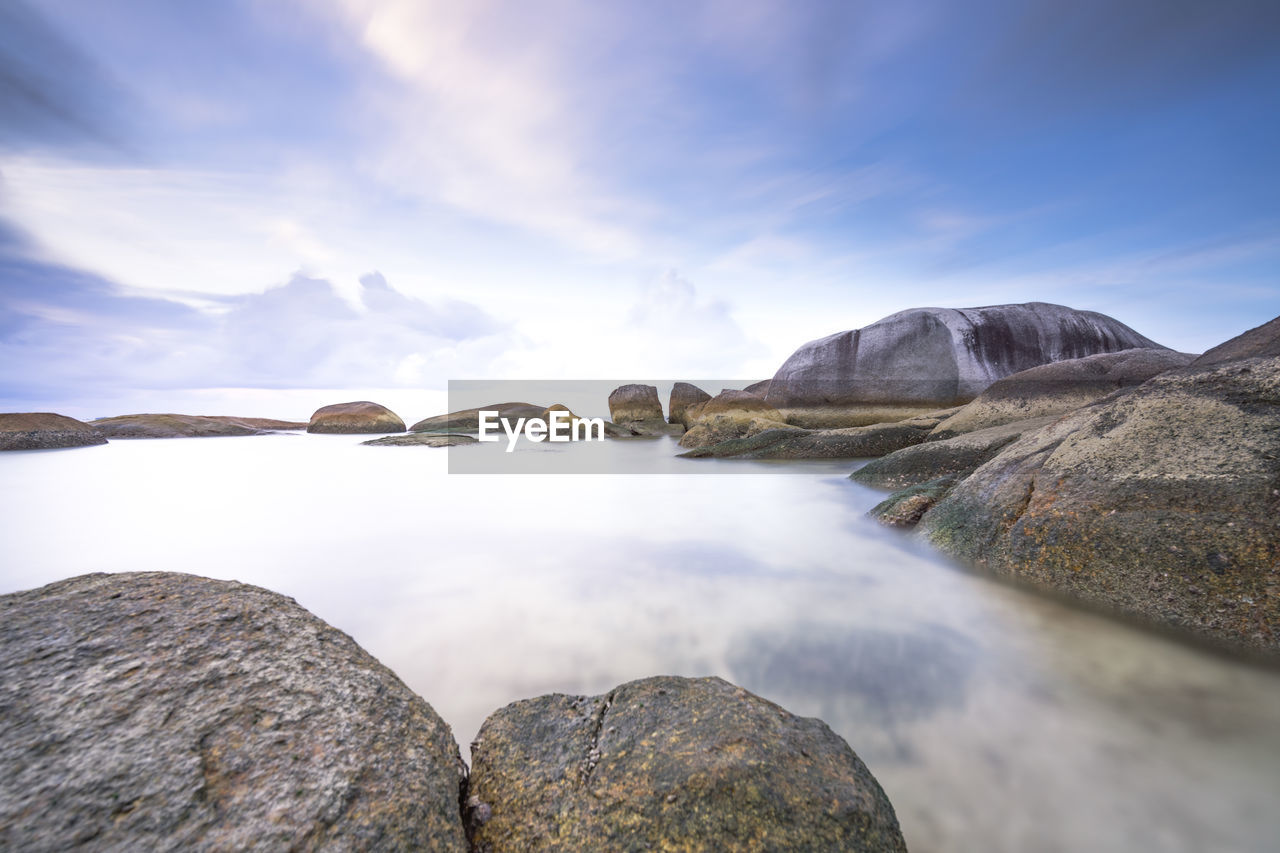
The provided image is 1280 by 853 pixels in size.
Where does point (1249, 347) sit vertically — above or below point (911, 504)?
above

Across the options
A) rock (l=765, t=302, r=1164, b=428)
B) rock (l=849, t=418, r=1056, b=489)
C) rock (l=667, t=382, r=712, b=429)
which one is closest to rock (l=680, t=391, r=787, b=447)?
rock (l=765, t=302, r=1164, b=428)

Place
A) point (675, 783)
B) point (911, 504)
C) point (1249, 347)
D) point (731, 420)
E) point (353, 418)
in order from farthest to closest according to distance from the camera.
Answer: point (353, 418) → point (731, 420) → point (911, 504) → point (1249, 347) → point (675, 783)

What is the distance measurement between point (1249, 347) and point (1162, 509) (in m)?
1.54

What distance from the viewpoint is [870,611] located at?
2641 millimetres

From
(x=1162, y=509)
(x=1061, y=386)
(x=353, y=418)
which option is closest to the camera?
(x=1162, y=509)

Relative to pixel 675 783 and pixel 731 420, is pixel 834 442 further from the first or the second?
pixel 675 783

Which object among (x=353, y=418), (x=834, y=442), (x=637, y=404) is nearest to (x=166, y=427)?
(x=353, y=418)

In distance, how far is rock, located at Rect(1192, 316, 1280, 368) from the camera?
2.76 meters

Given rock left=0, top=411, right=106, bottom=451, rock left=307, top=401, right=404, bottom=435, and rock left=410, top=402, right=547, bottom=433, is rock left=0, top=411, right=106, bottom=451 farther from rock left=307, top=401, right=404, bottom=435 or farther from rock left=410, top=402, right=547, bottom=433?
rock left=410, top=402, right=547, bottom=433

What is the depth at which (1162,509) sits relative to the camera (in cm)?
231

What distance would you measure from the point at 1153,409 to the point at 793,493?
352cm

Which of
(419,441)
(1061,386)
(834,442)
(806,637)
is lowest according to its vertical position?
(806,637)

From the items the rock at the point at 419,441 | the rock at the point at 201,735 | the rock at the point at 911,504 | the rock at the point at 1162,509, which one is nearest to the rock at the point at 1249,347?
the rock at the point at 1162,509

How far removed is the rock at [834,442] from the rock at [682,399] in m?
10.3
